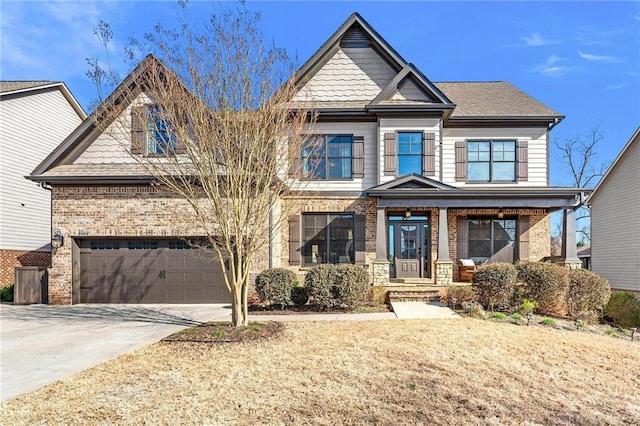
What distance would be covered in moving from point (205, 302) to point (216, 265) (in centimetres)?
121

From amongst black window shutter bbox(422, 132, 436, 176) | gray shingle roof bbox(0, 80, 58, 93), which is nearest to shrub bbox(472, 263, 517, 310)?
black window shutter bbox(422, 132, 436, 176)

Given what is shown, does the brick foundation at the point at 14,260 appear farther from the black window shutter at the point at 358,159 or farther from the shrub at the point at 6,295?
the black window shutter at the point at 358,159

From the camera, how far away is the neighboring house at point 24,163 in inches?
663

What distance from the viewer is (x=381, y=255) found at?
44.0 feet

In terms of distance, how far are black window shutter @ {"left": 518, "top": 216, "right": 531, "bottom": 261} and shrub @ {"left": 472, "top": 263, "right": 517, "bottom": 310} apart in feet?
15.0

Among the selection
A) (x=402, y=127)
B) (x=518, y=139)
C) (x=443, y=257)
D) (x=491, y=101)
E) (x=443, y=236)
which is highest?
(x=491, y=101)

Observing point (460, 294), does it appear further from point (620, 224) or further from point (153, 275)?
point (620, 224)

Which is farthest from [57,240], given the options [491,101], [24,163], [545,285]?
[491,101]

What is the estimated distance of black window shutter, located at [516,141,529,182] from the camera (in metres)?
14.7

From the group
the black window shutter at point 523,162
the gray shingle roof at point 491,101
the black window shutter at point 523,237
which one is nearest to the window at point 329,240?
the gray shingle roof at point 491,101

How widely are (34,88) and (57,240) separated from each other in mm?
9777

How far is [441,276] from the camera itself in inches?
516

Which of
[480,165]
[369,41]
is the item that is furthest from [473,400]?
[369,41]

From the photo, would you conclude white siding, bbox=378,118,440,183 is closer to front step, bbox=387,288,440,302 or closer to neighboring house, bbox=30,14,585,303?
neighboring house, bbox=30,14,585,303
